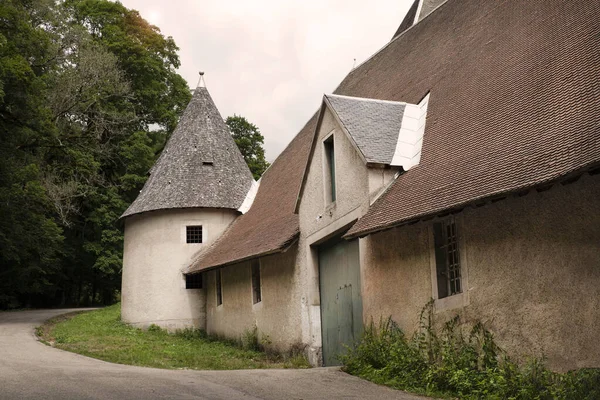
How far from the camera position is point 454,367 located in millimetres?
8883

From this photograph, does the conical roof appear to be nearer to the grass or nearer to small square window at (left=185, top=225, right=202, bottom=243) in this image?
small square window at (left=185, top=225, right=202, bottom=243)

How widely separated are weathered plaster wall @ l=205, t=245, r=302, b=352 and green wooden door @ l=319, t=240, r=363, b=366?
3.00 feet

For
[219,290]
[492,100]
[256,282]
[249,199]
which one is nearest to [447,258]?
[492,100]

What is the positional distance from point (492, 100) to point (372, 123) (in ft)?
8.27

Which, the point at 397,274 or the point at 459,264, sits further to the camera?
the point at 397,274

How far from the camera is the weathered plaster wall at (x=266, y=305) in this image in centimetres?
1547

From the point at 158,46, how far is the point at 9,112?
757 inches

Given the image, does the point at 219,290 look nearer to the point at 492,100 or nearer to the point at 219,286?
the point at 219,286

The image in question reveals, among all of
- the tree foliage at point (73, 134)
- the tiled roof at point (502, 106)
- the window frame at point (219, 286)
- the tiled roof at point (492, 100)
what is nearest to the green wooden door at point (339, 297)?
the tiled roof at point (492, 100)

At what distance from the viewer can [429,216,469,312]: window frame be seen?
31.4 ft

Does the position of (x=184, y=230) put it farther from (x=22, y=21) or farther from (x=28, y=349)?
(x=22, y=21)

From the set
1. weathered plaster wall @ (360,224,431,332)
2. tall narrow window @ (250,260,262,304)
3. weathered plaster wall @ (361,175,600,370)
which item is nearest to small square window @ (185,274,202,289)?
tall narrow window @ (250,260,262,304)

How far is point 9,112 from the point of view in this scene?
24109 mm

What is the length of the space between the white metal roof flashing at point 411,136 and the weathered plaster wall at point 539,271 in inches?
79.3
